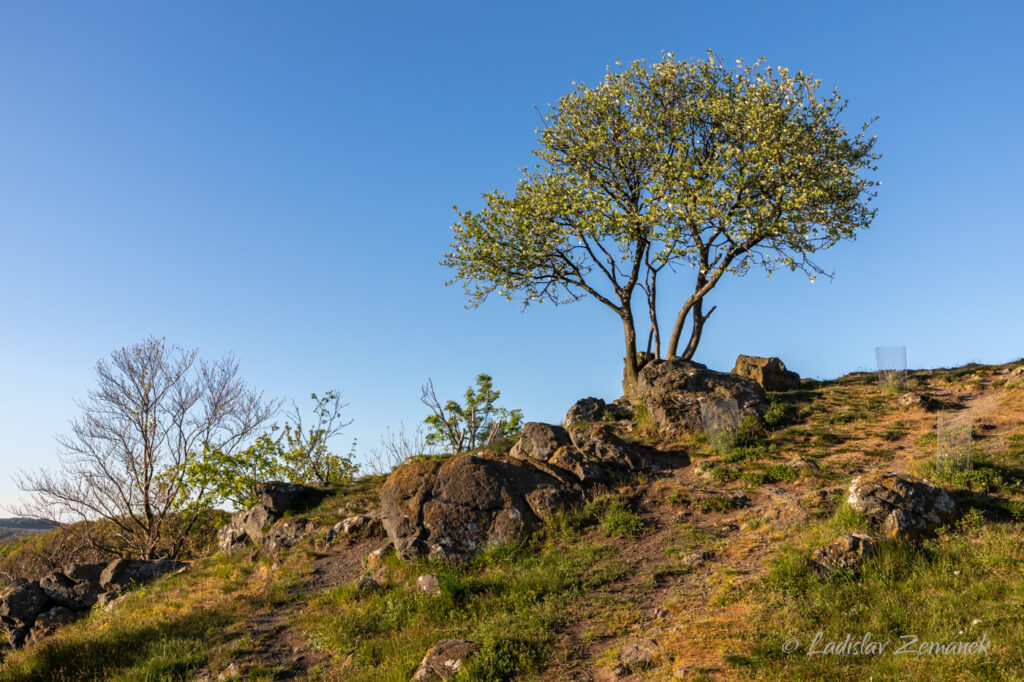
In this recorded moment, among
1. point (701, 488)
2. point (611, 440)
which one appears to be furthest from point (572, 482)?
point (701, 488)

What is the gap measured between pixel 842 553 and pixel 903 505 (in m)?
2.39

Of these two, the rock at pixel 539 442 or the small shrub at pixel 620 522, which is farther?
the rock at pixel 539 442

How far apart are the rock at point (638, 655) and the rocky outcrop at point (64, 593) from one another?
18.5 metres

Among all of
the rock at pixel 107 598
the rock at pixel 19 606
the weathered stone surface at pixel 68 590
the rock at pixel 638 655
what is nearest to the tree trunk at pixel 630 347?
the rock at pixel 638 655

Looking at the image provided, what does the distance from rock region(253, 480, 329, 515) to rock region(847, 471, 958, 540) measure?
61.4 feet

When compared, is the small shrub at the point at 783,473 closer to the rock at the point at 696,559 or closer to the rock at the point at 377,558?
the rock at the point at 696,559

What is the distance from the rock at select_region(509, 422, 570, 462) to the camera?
20.9m

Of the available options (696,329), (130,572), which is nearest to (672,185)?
(696,329)

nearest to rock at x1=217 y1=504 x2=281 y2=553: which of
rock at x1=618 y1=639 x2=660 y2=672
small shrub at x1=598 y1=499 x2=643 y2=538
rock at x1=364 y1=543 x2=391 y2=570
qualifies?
rock at x1=364 y1=543 x2=391 y2=570

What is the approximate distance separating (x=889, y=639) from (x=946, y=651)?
741 mm

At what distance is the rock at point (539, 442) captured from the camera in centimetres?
2086

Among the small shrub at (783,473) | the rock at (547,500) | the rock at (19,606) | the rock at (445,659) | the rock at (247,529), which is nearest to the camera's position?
the rock at (445,659)

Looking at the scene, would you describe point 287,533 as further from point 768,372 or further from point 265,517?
point 768,372

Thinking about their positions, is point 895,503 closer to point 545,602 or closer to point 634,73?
point 545,602
